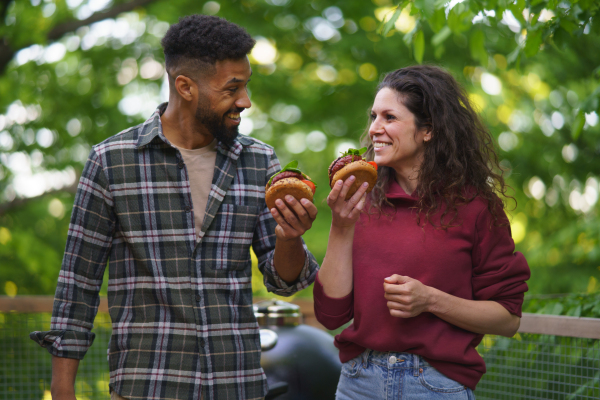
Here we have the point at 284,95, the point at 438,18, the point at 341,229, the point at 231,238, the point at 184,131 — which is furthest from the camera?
the point at 284,95

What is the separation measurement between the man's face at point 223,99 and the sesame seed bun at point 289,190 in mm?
381

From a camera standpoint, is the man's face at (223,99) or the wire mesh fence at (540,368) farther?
the wire mesh fence at (540,368)

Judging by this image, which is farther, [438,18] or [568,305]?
[568,305]

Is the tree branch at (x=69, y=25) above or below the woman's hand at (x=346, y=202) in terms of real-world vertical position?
above

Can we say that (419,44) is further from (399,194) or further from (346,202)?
(346,202)

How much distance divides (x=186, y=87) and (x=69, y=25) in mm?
6029

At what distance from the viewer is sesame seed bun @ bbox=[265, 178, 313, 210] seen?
6.86 feet

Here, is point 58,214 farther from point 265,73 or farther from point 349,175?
point 349,175

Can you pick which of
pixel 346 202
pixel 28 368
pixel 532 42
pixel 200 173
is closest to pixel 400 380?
pixel 346 202

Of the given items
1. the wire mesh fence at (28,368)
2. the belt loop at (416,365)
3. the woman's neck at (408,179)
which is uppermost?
the woman's neck at (408,179)

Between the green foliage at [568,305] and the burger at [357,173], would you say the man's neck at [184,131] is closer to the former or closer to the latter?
the burger at [357,173]

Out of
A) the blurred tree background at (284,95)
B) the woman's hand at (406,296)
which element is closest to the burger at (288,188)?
the woman's hand at (406,296)

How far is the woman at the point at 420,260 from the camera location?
203 cm

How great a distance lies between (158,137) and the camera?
2.36m
